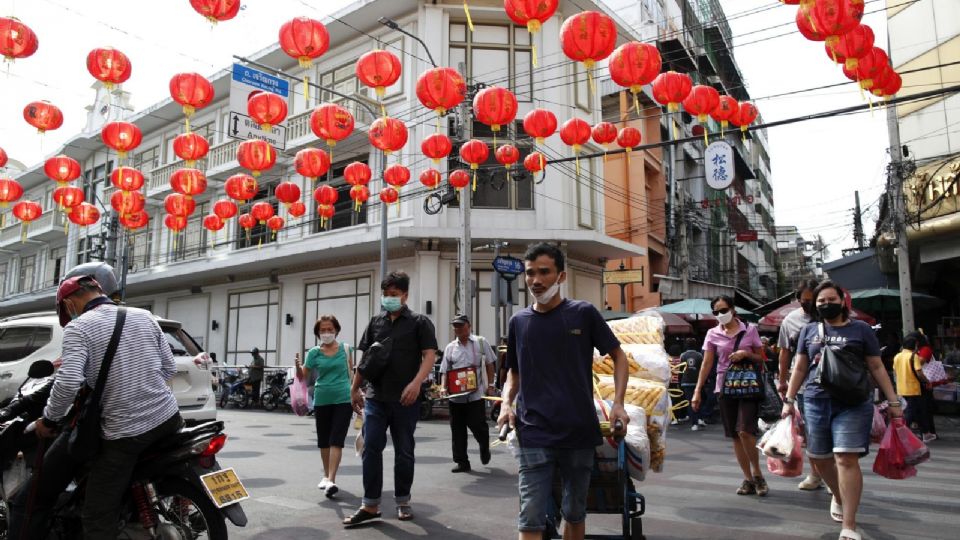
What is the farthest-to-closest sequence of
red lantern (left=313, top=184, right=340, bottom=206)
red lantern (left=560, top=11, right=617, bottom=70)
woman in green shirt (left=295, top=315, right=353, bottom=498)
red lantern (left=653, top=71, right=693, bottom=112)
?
red lantern (left=313, top=184, right=340, bottom=206) → red lantern (left=653, top=71, right=693, bottom=112) → red lantern (left=560, top=11, right=617, bottom=70) → woman in green shirt (left=295, top=315, right=353, bottom=498)

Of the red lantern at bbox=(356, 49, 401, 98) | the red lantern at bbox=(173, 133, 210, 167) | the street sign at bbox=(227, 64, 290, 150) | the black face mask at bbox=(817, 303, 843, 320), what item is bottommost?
the black face mask at bbox=(817, 303, 843, 320)

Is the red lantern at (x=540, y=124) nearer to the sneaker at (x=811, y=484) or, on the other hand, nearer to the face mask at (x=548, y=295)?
the sneaker at (x=811, y=484)

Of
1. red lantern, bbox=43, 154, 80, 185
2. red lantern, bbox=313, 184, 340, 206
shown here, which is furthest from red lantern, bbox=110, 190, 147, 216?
red lantern, bbox=313, 184, 340, 206

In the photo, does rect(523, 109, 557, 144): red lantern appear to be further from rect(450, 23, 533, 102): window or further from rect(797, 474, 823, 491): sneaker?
Result: rect(450, 23, 533, 102): window

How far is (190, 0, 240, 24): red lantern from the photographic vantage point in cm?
791

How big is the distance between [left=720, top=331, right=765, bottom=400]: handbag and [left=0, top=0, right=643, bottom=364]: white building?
453 inches

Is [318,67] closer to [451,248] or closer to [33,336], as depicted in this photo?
[451,248]

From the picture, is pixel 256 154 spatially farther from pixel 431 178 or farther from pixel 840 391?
pixel 840 391

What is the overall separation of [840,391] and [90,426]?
14.9ft

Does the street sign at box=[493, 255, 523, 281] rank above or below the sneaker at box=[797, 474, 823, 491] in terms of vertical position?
above

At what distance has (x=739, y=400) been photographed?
6051mm

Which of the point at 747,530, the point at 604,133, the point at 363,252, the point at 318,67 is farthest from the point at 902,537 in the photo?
the point at 318,67

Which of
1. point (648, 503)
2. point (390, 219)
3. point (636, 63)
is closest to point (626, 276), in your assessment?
point (390, 219)

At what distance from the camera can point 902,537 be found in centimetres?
460
